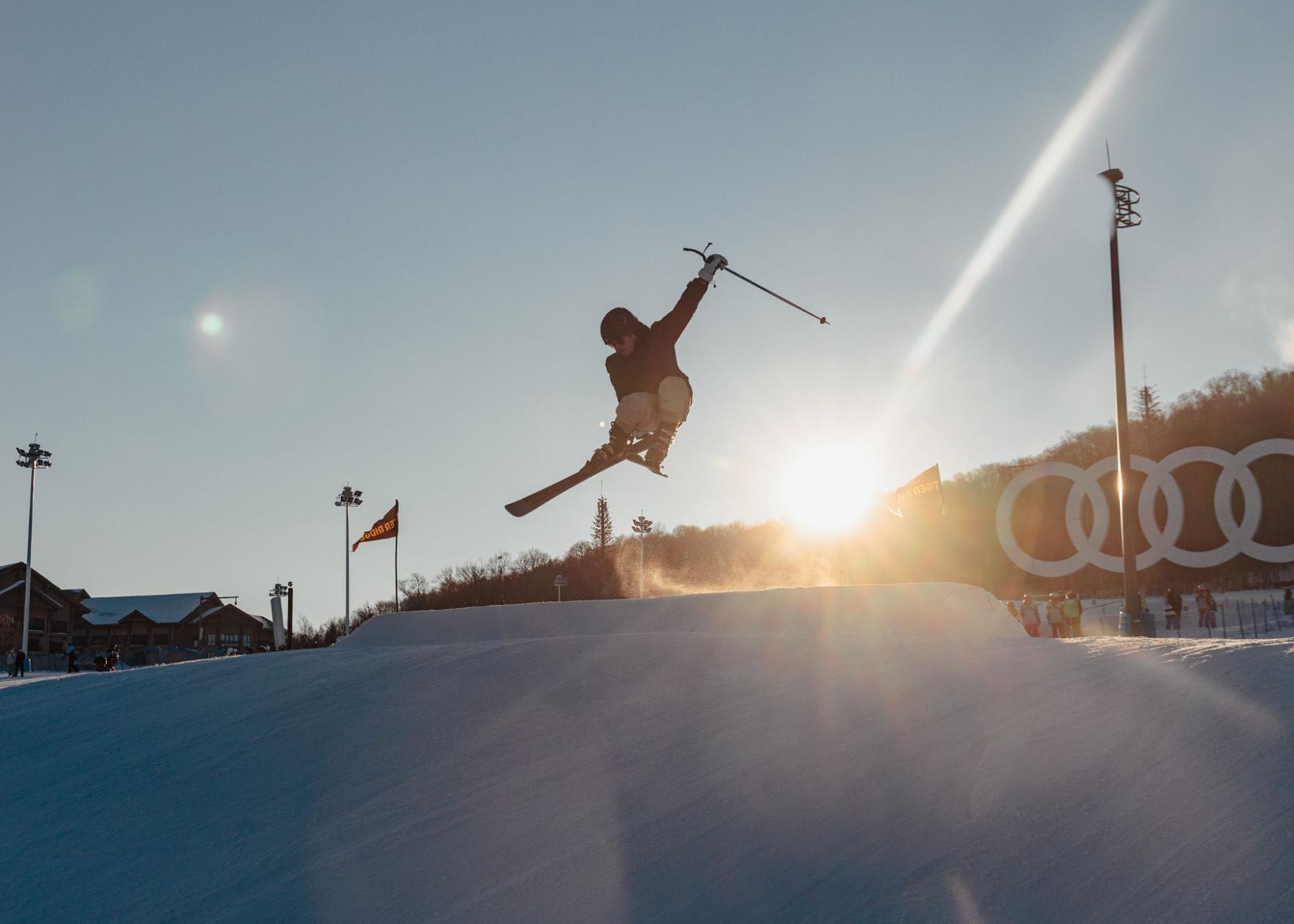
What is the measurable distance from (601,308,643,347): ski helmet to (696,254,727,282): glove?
0.67 metres

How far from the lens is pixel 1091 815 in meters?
5.37

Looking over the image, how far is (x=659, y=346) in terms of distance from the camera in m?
7.22

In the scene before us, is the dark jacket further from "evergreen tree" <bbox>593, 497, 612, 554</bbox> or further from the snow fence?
"evergreen tree" <bbox>593, 497, 612, 554</bbox>

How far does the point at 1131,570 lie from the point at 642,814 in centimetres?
1218

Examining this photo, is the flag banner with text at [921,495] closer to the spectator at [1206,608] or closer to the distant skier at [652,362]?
the spectator at [1206,608]

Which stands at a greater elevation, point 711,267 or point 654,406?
point 711,267

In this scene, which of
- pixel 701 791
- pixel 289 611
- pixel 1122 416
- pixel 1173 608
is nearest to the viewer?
pixel 701 791

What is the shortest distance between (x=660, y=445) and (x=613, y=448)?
1.27 ft

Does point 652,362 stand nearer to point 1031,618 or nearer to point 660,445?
point 660,445

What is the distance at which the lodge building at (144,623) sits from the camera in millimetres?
70812

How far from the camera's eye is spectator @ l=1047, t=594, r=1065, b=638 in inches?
847

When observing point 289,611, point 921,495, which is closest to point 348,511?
point 289,611

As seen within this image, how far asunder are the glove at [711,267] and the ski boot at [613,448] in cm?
136

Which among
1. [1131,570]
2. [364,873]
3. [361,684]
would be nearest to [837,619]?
[1131,570]
